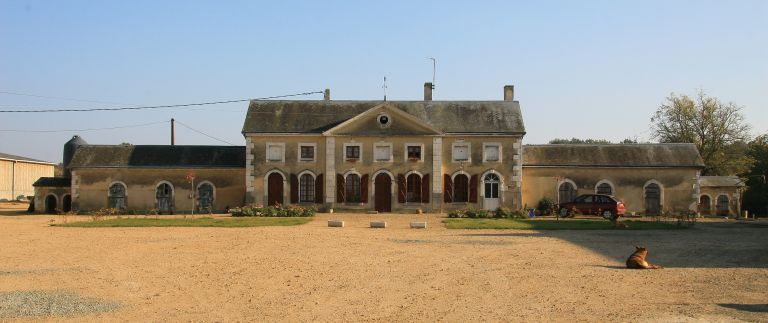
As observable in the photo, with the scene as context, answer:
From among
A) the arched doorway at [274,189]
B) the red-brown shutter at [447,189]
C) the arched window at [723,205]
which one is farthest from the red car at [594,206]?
the arched doorway at [274,189]

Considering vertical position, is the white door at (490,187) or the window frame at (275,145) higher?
the window frame at (275,145)

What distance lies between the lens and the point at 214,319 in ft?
28.1

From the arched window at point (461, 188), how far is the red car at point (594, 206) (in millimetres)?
4242

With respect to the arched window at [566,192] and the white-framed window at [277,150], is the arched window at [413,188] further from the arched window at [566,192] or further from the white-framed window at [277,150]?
the arched window at [566,192]

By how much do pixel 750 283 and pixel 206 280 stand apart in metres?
8.51

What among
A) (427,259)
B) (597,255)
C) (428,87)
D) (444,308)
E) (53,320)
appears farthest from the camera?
(428,87)

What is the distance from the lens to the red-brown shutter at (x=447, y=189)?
33.2m

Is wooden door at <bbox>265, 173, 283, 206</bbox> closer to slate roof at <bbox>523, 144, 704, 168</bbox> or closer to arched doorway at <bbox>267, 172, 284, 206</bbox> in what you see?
arched doorway at <bbox>267, 172, 284, 206</bbox>

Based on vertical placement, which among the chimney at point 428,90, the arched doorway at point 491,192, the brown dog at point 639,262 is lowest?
the brown dog at point 639,262

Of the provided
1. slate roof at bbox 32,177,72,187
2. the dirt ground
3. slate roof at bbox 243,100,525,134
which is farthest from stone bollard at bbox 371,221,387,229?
slate roof at bbox 32,177,72,187

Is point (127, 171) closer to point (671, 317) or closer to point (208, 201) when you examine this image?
point (208, 201)

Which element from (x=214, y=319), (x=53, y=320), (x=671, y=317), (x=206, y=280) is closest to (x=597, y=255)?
(x=671, y=317)

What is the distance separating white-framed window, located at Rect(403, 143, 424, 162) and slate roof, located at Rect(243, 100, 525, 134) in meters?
1.20

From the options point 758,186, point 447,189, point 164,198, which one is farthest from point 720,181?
point 164,198
